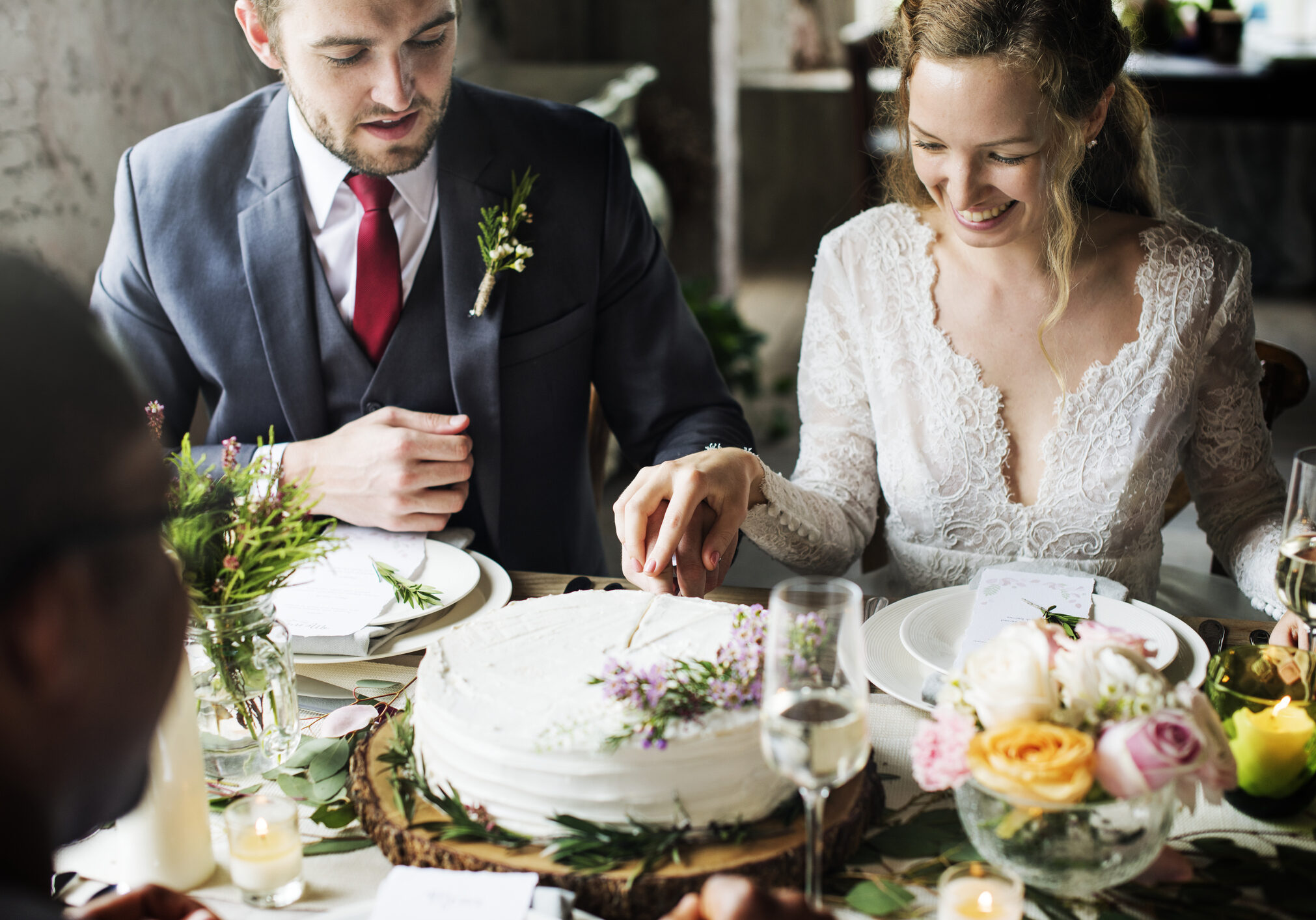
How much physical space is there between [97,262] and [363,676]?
4.93 feet

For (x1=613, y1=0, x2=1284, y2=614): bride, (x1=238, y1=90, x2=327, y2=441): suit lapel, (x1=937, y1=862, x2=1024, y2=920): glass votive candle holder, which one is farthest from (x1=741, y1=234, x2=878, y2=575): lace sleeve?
(x1=937, y1=862, x2=1024, y2=920): glass votive candle holder

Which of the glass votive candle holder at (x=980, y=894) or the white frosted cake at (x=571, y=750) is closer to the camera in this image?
the glass votive candle holder at (x=980, y=894)

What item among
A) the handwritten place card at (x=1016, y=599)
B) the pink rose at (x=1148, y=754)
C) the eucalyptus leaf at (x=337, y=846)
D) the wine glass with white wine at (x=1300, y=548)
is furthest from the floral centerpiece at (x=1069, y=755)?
the eucalyptus leaf at (x=337, y=846)

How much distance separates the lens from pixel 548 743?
38.8 inches

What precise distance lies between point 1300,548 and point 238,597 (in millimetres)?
1016

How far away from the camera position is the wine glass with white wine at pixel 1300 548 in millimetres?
1104

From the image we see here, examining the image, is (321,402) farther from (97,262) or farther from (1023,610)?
(1023,610)

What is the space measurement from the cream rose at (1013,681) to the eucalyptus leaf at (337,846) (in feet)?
1.81

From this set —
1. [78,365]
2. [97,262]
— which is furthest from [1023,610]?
[97,262]

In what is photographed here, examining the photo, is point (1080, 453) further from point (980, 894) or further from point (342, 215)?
point (342, 215)

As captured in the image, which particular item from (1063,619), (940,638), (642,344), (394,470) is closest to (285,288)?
(394,470)

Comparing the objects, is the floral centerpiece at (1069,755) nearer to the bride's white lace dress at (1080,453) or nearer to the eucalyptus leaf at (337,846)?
the eucalyptus leaf at (337,846)

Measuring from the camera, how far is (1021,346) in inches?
73.8

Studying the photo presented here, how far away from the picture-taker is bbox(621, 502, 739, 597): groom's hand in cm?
142
